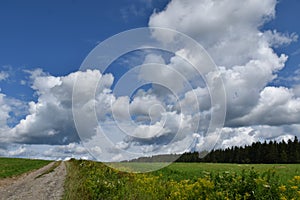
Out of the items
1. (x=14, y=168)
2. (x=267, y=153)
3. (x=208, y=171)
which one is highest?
(x=267, y=153)

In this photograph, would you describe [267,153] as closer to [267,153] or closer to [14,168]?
[267,153]

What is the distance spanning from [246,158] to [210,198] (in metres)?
100

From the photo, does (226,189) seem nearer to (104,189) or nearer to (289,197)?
(289,197)

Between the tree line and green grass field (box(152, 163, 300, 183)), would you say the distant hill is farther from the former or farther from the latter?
green grass field (box(152, 163, 300, 183))

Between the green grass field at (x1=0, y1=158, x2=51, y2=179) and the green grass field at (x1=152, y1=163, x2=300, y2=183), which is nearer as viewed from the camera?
the green grass field at (x1=152, y1=163, x2=300, y2=183)

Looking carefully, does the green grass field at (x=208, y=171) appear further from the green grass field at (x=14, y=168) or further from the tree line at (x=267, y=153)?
the tree line at (x=267, y=153)

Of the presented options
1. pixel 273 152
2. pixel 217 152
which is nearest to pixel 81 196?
pixel 273 152

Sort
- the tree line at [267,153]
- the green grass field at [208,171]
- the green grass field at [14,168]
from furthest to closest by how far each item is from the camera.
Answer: the tree line at [267,153] < the green grass field at [14,168] < the green grass field at [208,171]

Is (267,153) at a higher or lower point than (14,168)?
higher

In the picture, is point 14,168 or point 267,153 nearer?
point 14,168

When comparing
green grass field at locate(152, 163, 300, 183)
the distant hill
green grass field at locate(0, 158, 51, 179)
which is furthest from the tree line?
green grass field at locate(152, 163, 300, 183)

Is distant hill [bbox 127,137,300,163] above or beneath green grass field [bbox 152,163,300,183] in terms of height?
above

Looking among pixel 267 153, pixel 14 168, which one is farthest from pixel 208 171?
pixel 267 153

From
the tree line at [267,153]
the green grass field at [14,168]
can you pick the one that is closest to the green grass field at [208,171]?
the green grass field at [14,168]
